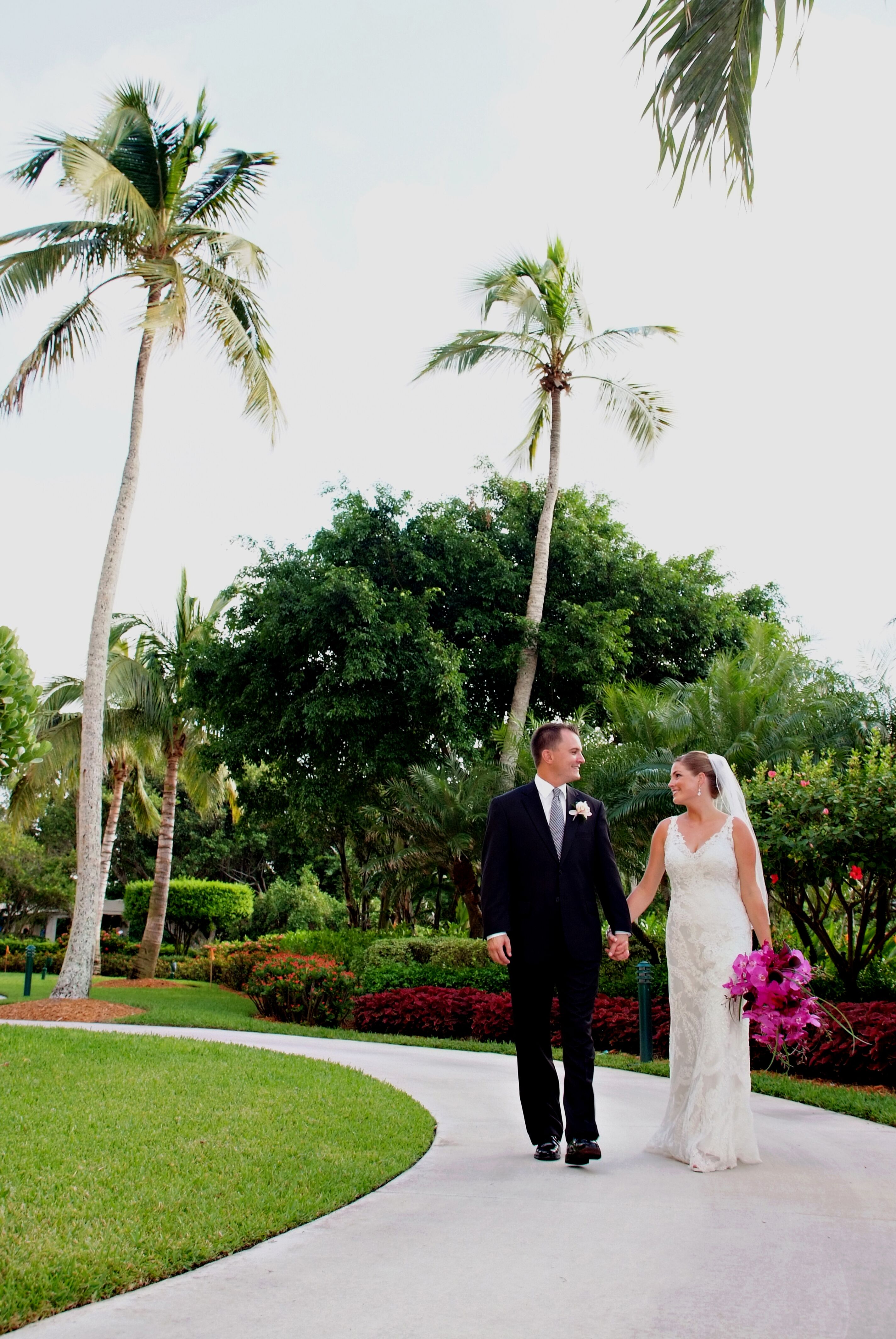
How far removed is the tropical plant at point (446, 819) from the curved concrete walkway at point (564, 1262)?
460 inches

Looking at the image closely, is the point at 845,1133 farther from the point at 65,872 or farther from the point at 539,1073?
the point at 65,872

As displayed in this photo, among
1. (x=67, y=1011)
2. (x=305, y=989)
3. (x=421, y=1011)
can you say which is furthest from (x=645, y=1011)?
(x=67, y=1011)

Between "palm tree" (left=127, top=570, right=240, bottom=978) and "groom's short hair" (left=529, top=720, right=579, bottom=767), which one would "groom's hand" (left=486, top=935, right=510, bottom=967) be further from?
"palm tree" (left=127, top=570, right=240, bottom=978)

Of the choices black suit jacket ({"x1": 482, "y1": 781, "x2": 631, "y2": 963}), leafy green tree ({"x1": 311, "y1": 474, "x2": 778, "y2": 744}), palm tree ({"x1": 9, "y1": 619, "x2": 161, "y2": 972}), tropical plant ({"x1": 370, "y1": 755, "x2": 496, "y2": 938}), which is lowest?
black suit jacket ({"x1": 482, "y1": 781, "x2": 631, "y2": 963})

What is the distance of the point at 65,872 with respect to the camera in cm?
4397

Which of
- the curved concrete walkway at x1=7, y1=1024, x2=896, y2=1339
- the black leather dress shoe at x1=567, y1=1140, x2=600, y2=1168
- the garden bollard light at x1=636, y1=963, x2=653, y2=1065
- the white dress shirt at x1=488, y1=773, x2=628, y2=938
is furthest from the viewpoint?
the garden bollard light at x1=636, y1=963, x2=653, y2=1065

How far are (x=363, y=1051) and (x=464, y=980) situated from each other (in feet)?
14.3

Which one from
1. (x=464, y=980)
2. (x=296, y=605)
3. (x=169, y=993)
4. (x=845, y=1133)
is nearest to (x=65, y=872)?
(x=169, y=993)

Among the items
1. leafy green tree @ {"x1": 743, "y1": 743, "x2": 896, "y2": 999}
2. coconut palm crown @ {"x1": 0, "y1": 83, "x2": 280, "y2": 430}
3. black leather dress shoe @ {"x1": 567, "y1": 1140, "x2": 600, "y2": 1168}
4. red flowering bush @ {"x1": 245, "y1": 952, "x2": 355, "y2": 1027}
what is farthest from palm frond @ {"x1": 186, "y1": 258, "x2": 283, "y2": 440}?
black leather dress shoe @ {"x1": 567, "y1": 1140, "x2": 600, "y2": 1168}

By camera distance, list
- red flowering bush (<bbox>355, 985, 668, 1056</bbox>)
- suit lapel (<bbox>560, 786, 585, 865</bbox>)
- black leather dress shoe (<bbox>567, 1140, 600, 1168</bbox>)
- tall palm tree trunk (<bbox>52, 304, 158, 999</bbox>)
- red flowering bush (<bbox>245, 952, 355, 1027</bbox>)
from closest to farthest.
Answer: black leather dress shoe (<bbox>567, 1140, 600, 1168</bbox>), suit lapel (<bbox>560, 786, 585, 865</bbox>), red flowering bush (<bbox>355, 985, 668, 1056</bbox>), red flowering bush (<bbox>245, 952, 355, 1027</bbox>), tall palm tree trunk (<bbox>52, 304, 158, 999</bbox>)

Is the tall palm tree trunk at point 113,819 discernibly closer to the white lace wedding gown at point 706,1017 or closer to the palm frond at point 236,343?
the palm frond at point 236,343

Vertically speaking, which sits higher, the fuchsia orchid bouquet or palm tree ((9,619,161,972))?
palm tree ((9,619,161,972))

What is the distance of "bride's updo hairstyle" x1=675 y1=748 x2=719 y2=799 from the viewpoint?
581 centimetres

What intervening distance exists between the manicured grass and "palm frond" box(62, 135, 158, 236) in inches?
544
